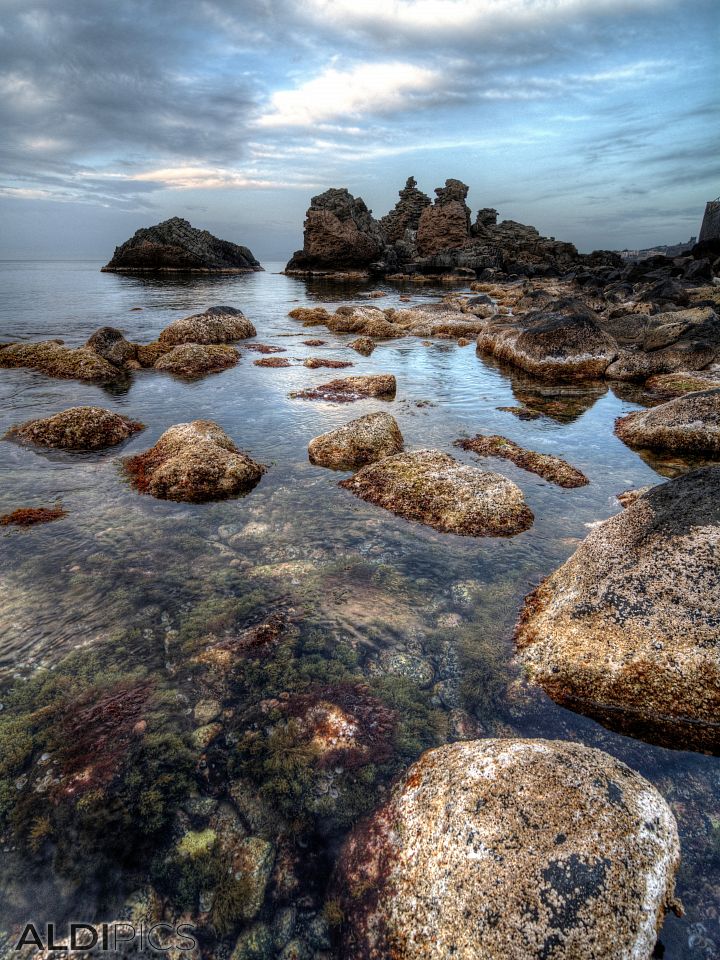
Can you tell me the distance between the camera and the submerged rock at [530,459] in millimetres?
11117

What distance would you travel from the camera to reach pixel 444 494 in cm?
958

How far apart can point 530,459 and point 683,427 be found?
185 inches

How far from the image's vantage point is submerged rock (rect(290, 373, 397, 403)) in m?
18.4

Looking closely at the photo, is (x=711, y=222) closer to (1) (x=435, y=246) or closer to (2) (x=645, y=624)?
(1) (x=435, y=246)

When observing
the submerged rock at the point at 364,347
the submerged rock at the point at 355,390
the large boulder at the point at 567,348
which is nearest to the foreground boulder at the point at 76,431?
the submerged rock at the point at 355,390

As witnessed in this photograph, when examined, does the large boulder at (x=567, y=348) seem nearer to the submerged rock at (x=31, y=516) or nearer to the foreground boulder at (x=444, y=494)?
the foreground boulder at (x=444, y=494)

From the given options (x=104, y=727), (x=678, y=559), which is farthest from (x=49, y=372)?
(x=678, y=559)

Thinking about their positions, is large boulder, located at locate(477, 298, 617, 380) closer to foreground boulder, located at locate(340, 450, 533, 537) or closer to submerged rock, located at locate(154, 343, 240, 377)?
foreground boulder, located at locate(340, 450, 533, 537)

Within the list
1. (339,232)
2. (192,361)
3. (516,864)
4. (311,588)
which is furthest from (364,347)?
(339,232)

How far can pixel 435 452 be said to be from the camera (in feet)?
36.2

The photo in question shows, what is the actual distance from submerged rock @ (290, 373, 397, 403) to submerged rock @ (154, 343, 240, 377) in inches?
257

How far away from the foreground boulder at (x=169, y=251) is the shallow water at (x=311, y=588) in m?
130

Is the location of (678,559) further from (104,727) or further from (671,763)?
(104,727)

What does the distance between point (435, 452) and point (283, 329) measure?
2931cm
